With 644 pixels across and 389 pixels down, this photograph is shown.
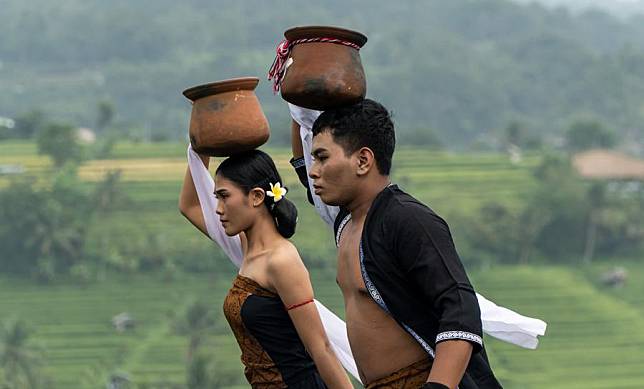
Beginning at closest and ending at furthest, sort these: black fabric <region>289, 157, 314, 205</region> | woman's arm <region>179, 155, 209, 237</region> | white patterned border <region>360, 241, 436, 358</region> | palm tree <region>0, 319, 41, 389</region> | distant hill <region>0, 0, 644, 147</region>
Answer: white patterned border <region>360, 241, 436, 358</region>
black fabric <region>289, 157, 314, 205</region>
woman's arm <region>179, 155, 209, 237</region>
palm tree <region>0, 319, 41, 389</region>
distant hill <region>0, 0, 644, 147</region>

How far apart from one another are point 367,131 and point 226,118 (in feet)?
1.63

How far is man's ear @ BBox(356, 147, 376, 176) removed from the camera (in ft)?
7.56

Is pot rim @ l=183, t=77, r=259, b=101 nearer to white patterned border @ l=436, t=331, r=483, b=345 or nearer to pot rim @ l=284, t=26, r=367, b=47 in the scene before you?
pot rim @ l=284, t=26, r=367, b=47

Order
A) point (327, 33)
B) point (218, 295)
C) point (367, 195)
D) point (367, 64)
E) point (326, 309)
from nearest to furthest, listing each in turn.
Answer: point (367, 195) → point (327, 33) → point (326, 309) → point (218, 295) → point (367, 64)

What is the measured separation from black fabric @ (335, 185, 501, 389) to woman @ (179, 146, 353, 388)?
1.34 feet

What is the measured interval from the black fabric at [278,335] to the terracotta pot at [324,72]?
0.45m

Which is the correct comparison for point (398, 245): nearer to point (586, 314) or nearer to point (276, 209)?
point (276, 209)

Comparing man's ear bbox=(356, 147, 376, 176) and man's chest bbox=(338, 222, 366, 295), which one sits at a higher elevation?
man's ear bbox=(356, 147, 376, 176)

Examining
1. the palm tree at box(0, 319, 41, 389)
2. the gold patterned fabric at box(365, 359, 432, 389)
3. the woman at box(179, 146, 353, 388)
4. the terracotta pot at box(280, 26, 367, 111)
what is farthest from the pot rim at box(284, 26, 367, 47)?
the palm tree at box(0, 319, 41, 389)

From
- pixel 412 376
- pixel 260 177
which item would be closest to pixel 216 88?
pixel 260 177

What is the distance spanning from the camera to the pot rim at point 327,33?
2451 millimetres

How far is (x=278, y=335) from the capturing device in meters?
2.71

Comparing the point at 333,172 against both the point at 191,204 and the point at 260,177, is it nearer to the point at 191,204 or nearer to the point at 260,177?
the point at 260,177

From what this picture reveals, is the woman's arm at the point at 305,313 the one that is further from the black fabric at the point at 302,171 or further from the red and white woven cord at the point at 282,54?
the red and white woven cord at the point at 282,54
